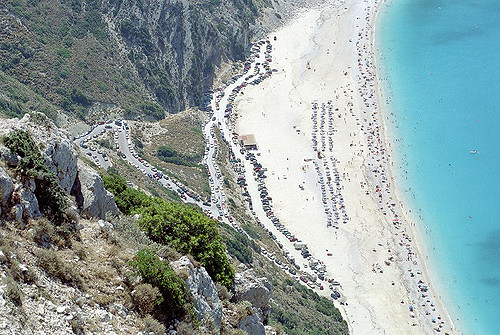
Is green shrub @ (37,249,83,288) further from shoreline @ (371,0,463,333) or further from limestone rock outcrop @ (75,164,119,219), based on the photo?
shoreline @ (371,0,463,333)

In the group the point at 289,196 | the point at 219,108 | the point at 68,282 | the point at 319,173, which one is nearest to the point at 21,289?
the point at 68,282

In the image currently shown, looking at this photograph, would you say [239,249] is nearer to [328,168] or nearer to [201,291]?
[328,168]

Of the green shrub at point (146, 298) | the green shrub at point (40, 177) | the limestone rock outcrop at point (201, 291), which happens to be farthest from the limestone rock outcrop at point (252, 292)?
the green shrub at point (40, 177)

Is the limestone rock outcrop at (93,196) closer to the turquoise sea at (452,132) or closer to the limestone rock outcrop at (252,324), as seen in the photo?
the limestone rock outcrop at (252,324)

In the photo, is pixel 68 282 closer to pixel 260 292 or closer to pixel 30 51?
pixel 260 292

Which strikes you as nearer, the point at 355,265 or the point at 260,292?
the point at 260,292

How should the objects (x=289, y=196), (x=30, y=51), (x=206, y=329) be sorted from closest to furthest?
(x=206, y=329) → (x=289, y=196) → (x=30, y=51)

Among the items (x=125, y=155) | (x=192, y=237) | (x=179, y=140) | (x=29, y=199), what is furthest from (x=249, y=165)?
(x=29, y=199)
